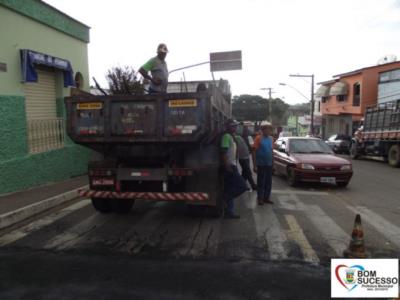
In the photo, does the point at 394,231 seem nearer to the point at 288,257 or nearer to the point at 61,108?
the point at 288,257

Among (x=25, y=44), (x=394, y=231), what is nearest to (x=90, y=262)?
(x=394, y=231)

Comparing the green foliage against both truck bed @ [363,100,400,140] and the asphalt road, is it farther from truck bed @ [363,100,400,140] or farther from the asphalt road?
the asphalt road

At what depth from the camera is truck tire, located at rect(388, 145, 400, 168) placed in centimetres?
1873

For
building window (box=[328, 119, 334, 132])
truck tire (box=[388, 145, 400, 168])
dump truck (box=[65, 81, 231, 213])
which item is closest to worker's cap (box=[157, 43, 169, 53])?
dump truck (box=[65, 81, 231, 213])

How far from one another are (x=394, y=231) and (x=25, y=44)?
9483mm

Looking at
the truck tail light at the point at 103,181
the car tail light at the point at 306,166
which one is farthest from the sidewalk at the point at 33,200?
the car tail light at the point at 306,166

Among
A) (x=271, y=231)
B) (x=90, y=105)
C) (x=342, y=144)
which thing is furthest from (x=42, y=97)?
(x=342, y=144)

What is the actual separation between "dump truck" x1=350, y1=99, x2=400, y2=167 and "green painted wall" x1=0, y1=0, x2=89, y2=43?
14667mm

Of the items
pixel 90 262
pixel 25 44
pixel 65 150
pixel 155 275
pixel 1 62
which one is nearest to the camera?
pixel 155 275

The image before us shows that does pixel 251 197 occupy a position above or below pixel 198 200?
below

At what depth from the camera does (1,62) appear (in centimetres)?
931

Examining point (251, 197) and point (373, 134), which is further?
point (373, 134)

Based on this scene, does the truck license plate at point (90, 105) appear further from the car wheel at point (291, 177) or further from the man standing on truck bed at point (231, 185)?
the car wheel at point (291, 177)

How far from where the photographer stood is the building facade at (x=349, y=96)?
37812 millimetres
